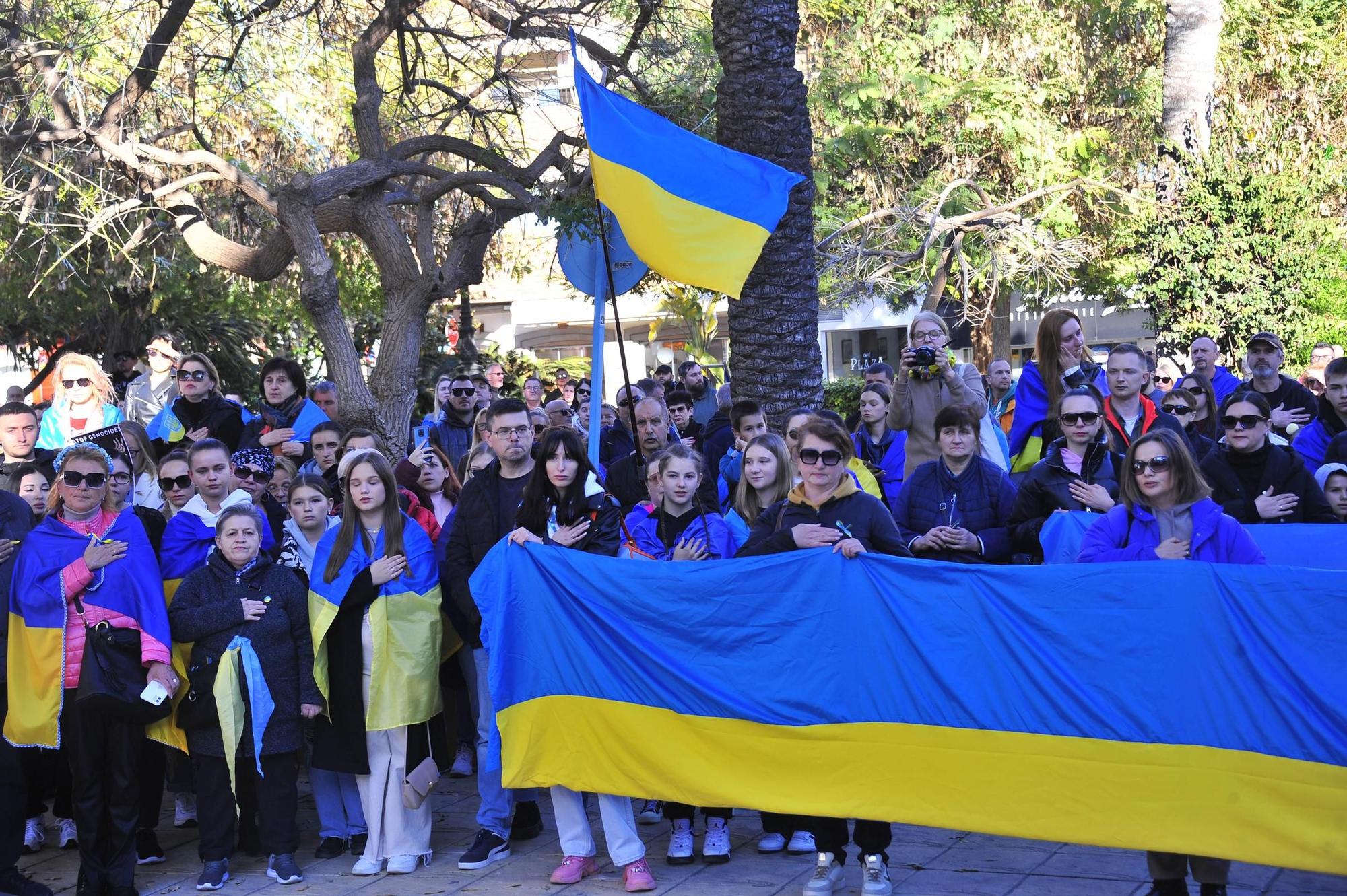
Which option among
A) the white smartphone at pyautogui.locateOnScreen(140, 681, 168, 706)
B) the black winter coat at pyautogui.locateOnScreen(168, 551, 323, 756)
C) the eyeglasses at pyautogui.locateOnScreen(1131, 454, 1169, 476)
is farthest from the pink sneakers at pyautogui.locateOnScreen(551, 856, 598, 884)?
the eyeglasses at pyautogui.locateOnScreen(1131, 454, 1169, 476)

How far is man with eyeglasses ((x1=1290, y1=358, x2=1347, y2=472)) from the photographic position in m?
8.10

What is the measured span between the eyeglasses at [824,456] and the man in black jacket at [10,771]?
3.56m

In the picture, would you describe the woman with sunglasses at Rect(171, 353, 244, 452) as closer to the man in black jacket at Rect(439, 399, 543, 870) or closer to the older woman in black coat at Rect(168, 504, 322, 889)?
the older woman in black coat at Rect(168, 504, 322, 889)

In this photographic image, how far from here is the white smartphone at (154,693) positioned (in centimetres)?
625

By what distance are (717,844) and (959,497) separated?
198 cm

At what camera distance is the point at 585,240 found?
9.77 metres

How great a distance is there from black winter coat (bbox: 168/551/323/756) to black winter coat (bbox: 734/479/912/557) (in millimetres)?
2130

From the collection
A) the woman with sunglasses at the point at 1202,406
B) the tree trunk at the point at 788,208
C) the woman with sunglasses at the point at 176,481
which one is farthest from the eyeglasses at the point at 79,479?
the woman with sunglasses at the point at 1202,406

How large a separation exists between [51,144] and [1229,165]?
12.4 meters

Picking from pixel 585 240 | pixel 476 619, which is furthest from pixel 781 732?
pixel 585 240

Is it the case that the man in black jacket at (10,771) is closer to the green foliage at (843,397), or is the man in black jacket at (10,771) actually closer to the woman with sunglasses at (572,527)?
the woman with sunglasses at (572,527)

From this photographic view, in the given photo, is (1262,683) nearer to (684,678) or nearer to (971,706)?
(971,706)

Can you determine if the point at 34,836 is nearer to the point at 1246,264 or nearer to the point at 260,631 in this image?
the point at 260,631

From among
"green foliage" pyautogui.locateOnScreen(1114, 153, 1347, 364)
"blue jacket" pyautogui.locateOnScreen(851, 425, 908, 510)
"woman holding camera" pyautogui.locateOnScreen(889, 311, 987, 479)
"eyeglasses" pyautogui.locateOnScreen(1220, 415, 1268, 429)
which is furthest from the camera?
"green foliage" pyautogui.locateOnScreen(1114, 153, 1347, 364)
